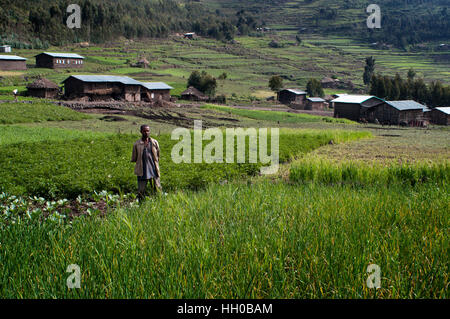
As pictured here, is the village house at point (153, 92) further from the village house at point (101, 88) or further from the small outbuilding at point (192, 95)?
the small outbuilding at point (192, 95)

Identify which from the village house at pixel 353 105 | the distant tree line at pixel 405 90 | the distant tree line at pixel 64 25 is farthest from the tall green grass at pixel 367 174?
the distant tree line at pixel 64 25

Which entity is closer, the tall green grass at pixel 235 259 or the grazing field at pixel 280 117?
the tall green grass at pixel 235 259

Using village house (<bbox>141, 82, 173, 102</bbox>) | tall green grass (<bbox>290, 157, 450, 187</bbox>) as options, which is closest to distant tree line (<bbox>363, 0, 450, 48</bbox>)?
village house (<bbox>141, 82, 173, 102</bbox>)

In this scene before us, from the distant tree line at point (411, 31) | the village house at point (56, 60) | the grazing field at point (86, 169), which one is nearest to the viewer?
the grazing field at point (86, 169)

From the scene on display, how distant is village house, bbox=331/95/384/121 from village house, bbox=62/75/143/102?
32.6 m

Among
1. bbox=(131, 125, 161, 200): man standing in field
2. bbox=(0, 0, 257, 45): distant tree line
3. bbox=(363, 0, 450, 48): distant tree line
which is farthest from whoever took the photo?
bbox=(363, 0, 450, 48): distant tree line

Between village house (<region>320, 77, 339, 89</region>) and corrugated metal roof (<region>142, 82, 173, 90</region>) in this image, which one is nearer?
corrugated metal roof (<region>142, 82, 173, 90</region>)

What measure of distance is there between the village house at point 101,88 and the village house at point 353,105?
32.6 m

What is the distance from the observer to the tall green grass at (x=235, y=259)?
4215 mm

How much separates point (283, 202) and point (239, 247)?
2.90 m

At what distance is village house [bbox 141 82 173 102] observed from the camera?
62.4m

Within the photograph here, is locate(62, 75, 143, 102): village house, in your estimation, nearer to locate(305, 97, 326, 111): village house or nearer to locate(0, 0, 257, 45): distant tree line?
locate(305, 97, 326, 111): village house

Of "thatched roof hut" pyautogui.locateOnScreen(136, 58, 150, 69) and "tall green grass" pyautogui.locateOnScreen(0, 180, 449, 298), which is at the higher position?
"thatched roof hut" pyautogui.locateOnScreen(136, 58, 150, 69)

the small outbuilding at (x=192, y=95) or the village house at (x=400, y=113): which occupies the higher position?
the small outbuilding at (x=192, y=95)
